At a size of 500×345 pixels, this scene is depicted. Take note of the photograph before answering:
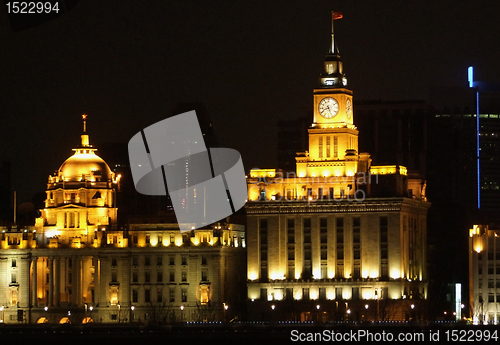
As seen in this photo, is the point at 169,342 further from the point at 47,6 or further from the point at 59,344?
the point at 47,6

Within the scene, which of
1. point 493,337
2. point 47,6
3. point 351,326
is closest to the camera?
point 47,6

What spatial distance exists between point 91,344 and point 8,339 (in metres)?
11.8

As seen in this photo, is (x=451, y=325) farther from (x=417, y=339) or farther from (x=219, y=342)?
(x=219, y=342)

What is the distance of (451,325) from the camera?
195250 mm

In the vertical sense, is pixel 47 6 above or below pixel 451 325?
above

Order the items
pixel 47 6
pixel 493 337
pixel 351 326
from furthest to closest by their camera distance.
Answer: pixel 351 326 < pixel 493 337 < pixel 47 6

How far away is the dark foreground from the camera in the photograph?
7229 inches

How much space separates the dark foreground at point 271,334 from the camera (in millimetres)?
183625

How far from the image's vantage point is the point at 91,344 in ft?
626

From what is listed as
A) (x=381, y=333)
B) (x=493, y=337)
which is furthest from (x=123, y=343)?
(x=493, y=337)

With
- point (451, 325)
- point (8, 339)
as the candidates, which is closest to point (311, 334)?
point (451, 325)

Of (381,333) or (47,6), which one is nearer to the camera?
(47,6)

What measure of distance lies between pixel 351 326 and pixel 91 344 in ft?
99.2

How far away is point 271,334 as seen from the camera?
188 metres
